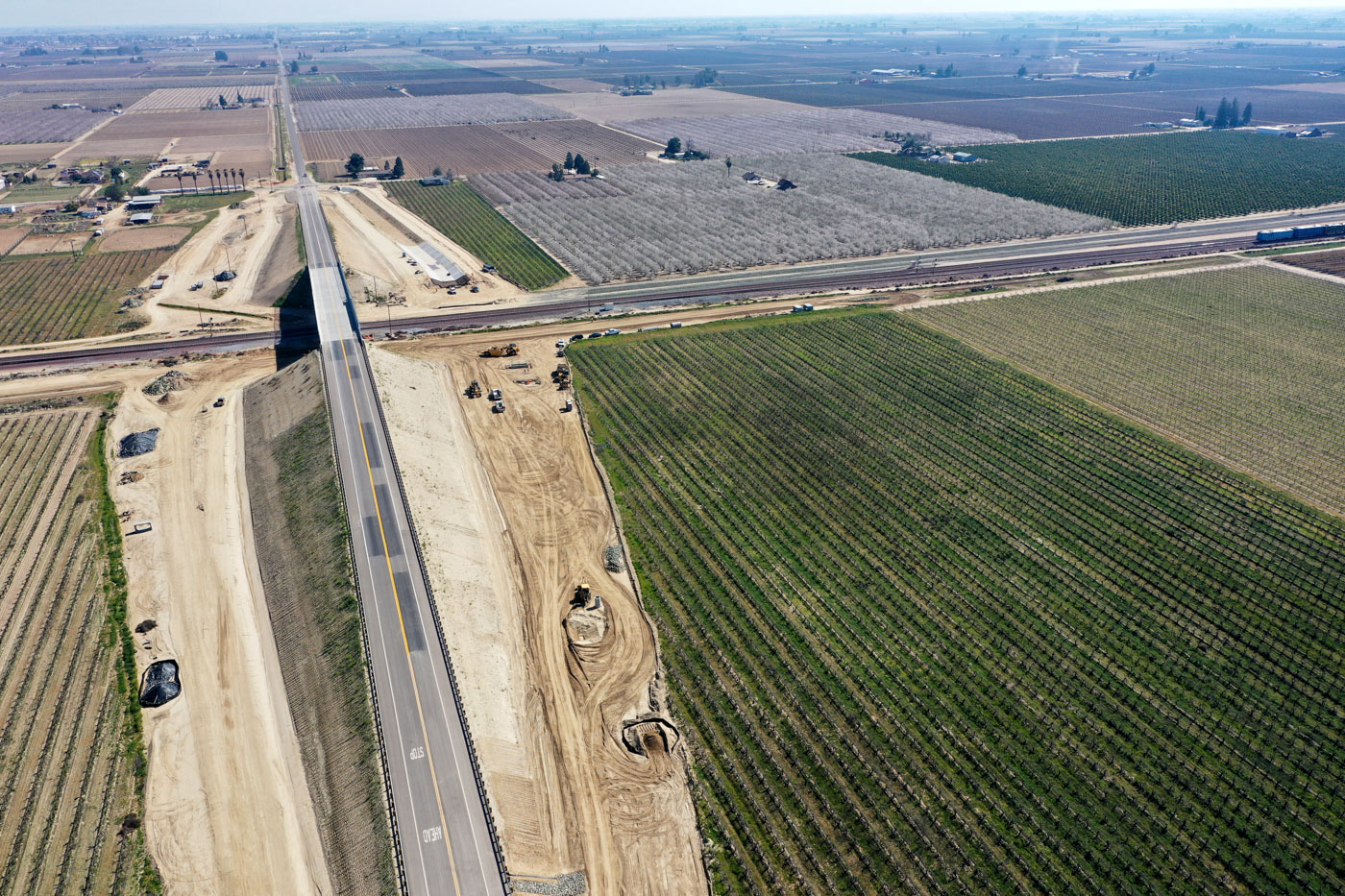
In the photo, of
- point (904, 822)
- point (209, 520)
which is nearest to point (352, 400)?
point (209, 520)

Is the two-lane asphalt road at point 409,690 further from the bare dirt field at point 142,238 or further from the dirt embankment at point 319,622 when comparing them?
the bare dirt field at point 142,238

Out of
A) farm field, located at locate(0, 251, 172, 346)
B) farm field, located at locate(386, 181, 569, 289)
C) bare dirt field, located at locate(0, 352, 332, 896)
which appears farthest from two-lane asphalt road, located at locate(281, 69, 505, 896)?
farm field, located at locate(0, 251, 172, 346)

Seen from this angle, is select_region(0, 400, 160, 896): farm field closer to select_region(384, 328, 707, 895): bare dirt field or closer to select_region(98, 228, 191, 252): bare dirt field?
select_region(384, 328, 707, 895): bare dirt field

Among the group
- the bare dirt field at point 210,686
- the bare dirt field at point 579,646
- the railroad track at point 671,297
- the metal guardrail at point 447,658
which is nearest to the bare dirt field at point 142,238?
the railroad track at point 671,297

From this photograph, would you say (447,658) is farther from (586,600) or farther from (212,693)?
(212,693)

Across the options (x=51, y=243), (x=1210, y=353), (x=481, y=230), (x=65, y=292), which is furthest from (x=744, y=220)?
(x=51, y=243)
